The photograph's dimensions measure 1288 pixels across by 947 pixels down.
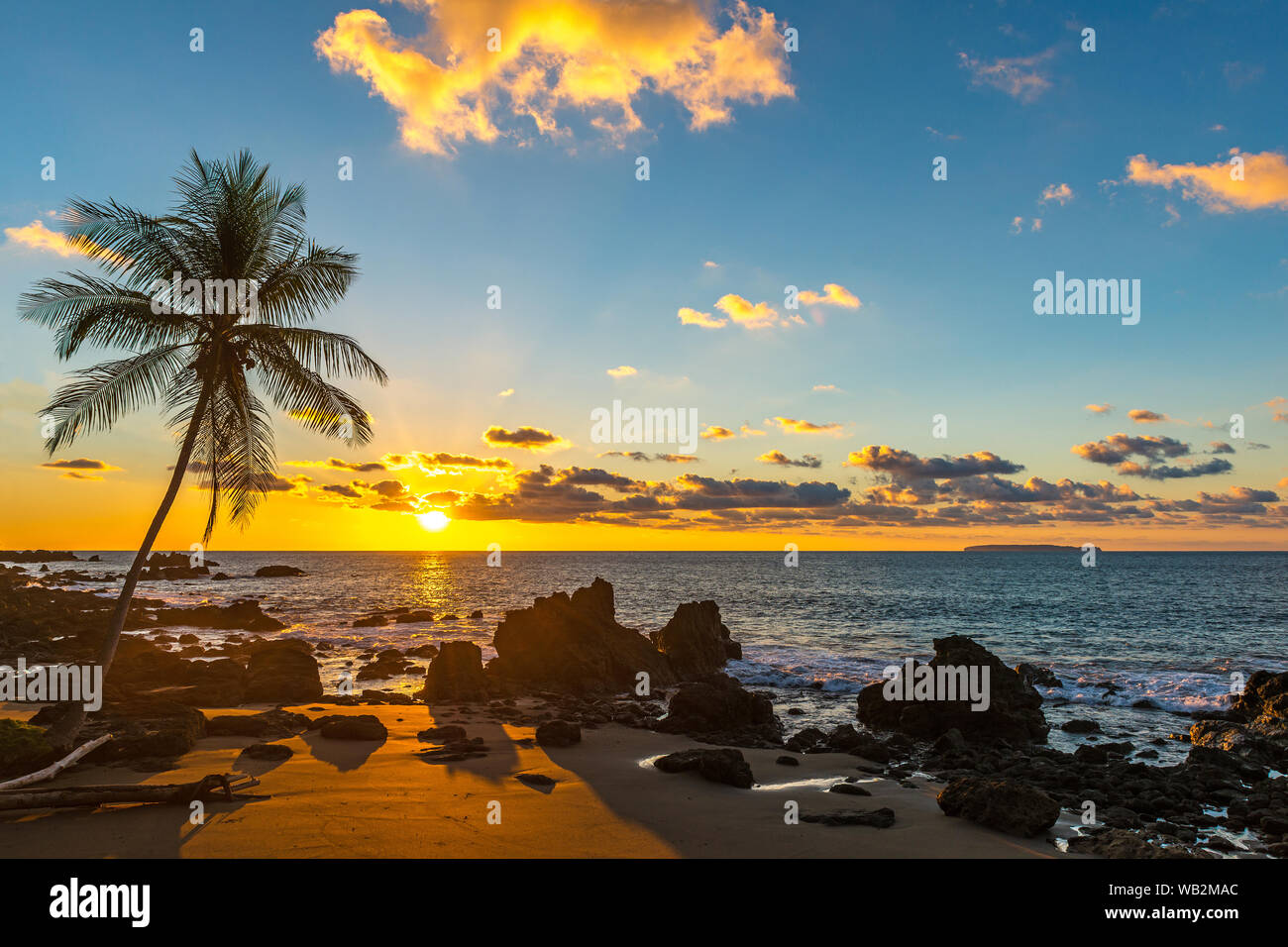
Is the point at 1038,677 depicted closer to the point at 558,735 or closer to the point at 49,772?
A: the point at 558,735

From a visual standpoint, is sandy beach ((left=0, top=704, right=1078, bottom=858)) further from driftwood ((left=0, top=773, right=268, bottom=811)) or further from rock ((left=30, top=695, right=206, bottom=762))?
rock ((left=30, top=695, right=206, bottom=762))

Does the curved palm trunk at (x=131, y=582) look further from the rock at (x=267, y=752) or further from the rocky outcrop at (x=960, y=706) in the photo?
the rocky outcrop at (x=960, y=706)

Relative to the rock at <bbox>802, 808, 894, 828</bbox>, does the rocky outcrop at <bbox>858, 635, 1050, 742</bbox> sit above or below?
below

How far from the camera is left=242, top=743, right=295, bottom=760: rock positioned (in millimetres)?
14258

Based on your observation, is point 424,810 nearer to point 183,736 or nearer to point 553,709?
point 183,736

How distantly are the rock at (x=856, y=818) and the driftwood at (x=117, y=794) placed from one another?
980 centimetres

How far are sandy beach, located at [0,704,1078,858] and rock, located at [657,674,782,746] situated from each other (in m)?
4.17

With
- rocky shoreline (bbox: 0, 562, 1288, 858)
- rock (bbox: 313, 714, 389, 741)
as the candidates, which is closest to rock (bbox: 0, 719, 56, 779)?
rocky shoreline (bbox: 0, 562, 1288, 858)

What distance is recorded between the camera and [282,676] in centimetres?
2325

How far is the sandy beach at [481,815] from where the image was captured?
9281 millimetres

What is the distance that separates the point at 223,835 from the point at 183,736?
5845mm

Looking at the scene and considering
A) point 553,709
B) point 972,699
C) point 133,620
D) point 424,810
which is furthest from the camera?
point 133,620
